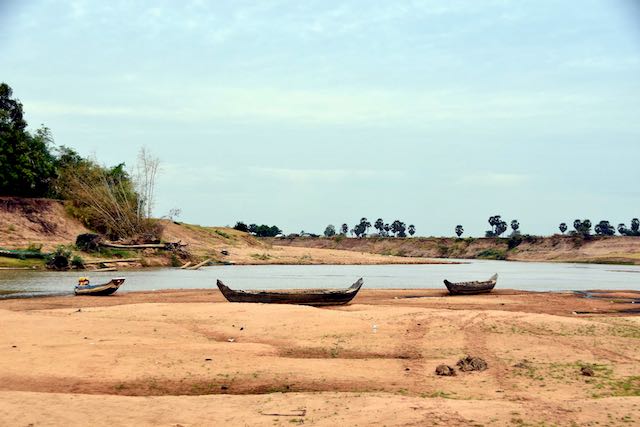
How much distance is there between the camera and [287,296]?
2819 centimetres

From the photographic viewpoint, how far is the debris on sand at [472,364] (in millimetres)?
15828

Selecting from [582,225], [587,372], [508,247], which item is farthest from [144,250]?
[582,225]

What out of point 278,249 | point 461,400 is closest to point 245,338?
point 461,400

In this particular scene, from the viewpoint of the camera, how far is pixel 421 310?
25.2 m

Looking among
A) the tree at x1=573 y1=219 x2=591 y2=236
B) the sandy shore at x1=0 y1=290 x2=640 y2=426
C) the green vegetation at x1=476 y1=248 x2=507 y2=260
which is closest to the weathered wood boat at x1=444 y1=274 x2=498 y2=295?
the sandy shore at x1=0 y1=290 x2=640 y2=426

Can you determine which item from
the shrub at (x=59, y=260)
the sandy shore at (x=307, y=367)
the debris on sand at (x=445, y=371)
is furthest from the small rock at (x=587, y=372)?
the shrub at (x=59, y=260)

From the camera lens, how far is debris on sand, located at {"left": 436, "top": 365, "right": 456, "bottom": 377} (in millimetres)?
15422

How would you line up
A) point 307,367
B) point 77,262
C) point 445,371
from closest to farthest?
1. point 445,371
2. point 307,367
3. point 77,262

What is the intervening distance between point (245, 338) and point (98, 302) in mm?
12284

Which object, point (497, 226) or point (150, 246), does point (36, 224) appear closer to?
point (150, 246)

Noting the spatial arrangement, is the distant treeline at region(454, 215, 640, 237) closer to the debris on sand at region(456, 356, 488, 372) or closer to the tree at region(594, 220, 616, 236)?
the tree at region(594, 220, 616, 236)

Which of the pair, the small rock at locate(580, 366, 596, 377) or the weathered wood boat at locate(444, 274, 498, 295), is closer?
the small rock at locate(580, 366, 596, 377)

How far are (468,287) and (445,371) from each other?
23763mm

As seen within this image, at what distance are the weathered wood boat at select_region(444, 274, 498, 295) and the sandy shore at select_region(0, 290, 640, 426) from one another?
13363mm
